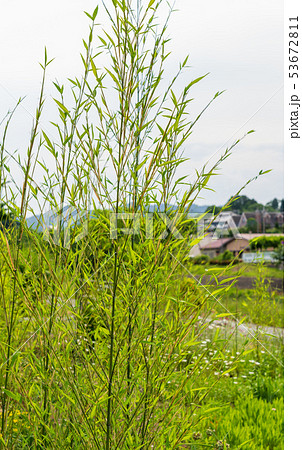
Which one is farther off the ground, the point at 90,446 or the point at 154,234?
the point at 154,234

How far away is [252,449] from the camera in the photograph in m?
1.97
